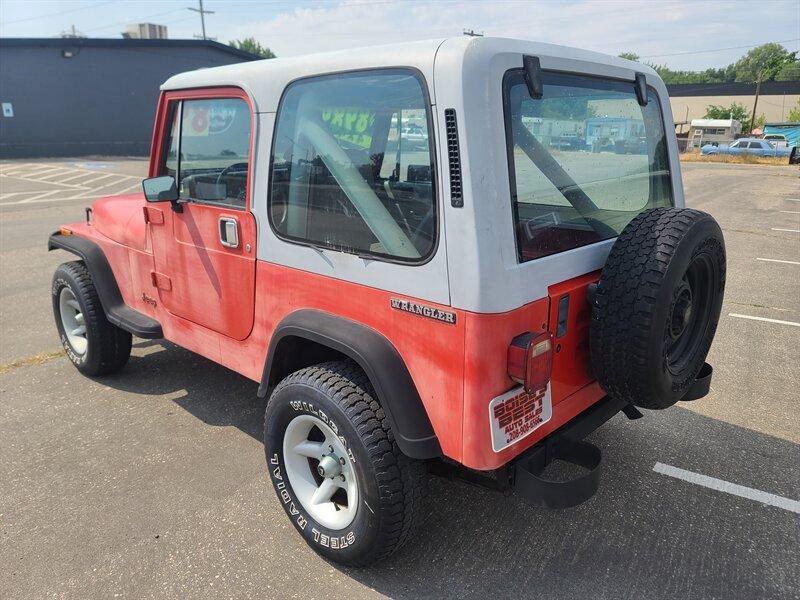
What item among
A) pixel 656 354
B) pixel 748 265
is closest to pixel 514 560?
pixel 656 354

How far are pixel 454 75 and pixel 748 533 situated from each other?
2443 millimetres

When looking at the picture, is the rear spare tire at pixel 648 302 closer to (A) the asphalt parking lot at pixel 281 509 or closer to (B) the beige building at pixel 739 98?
(A) the asphalt parking lot at pixel 281 509

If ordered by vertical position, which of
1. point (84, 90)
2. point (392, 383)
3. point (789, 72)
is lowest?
point (392, 383)

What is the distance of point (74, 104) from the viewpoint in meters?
26.7

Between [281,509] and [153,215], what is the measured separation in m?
1.83

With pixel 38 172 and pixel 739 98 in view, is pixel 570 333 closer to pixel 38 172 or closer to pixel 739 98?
pixel 38 172

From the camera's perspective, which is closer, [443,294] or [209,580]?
[443,294]

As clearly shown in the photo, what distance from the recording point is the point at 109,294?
382 centimetres

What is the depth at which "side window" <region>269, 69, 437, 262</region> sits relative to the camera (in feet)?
6.77

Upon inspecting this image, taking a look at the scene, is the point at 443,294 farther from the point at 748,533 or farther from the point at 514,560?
the point at 748,533

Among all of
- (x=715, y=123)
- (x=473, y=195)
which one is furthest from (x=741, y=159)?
(x=473, y=195)

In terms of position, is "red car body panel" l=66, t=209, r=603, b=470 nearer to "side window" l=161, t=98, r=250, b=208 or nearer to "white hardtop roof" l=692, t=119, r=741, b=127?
"side window" l=161, t=98, r=250, b=208

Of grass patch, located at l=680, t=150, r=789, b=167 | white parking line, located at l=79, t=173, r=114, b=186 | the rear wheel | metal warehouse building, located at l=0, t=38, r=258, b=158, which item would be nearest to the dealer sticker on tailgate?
the rear wheel

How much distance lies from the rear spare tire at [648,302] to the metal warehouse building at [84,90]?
29.4 meters
